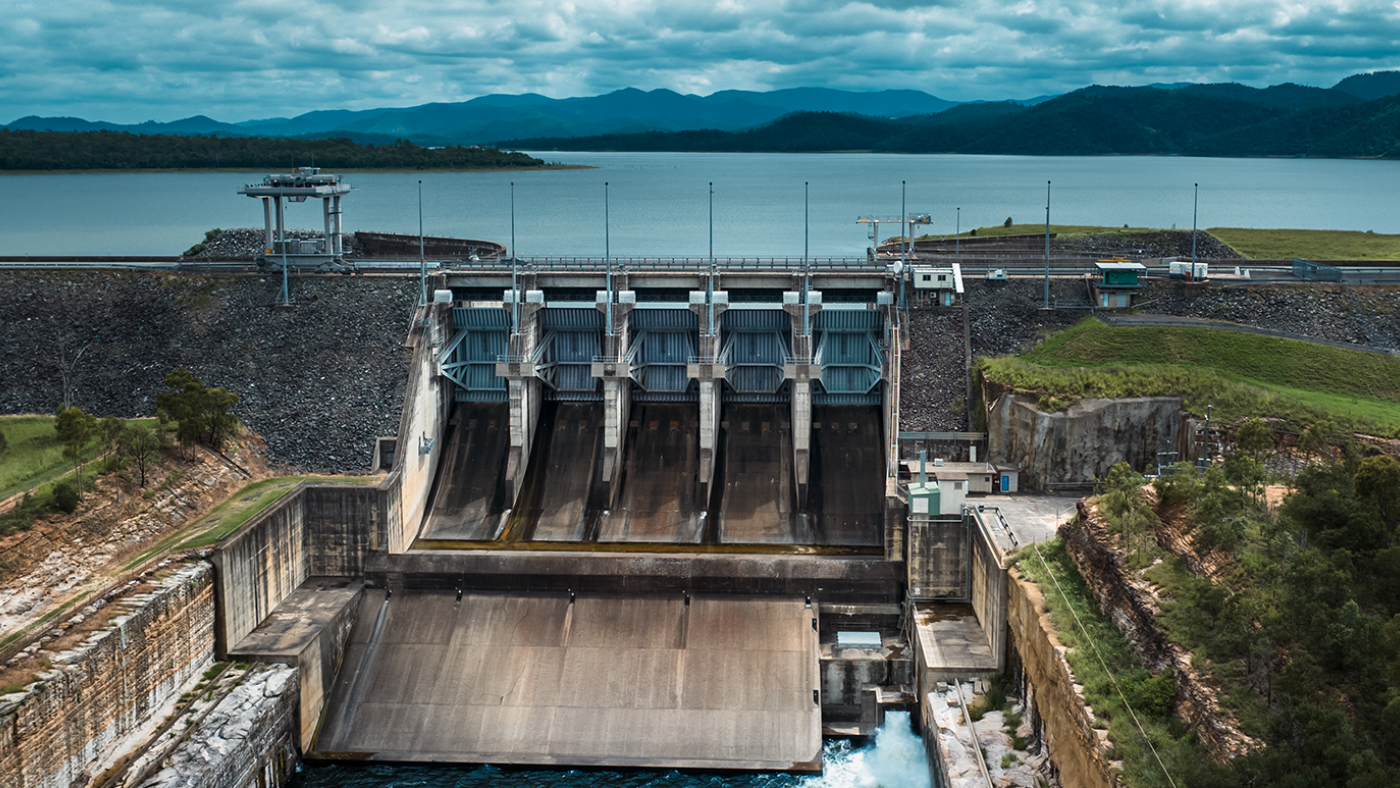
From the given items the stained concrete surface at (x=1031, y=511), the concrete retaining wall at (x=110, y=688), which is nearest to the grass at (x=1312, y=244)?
the stained concrete surface at (x=1031, y=511)

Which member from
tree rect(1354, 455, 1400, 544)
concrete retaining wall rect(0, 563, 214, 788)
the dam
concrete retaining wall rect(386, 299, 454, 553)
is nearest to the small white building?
the dam

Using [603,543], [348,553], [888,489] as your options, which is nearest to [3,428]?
[348,553]

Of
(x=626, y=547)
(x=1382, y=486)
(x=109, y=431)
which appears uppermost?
(x=1382, y=486)

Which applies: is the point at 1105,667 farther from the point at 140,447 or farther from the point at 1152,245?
the point at 1152,245

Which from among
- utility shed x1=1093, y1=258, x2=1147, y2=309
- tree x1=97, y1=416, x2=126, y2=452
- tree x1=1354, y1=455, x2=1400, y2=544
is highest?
utility shed x1=1093, y1=258, x2=1147, y2=309

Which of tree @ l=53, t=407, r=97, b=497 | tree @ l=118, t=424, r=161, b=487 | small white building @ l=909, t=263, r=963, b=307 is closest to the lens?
tree @ l=53, t=407, r=97, b=497

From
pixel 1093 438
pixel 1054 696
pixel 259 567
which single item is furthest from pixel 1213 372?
pixel 259 567

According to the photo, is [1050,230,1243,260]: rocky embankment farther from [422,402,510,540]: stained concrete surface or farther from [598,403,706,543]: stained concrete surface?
[422,402,510,540]: stained concrete surface
